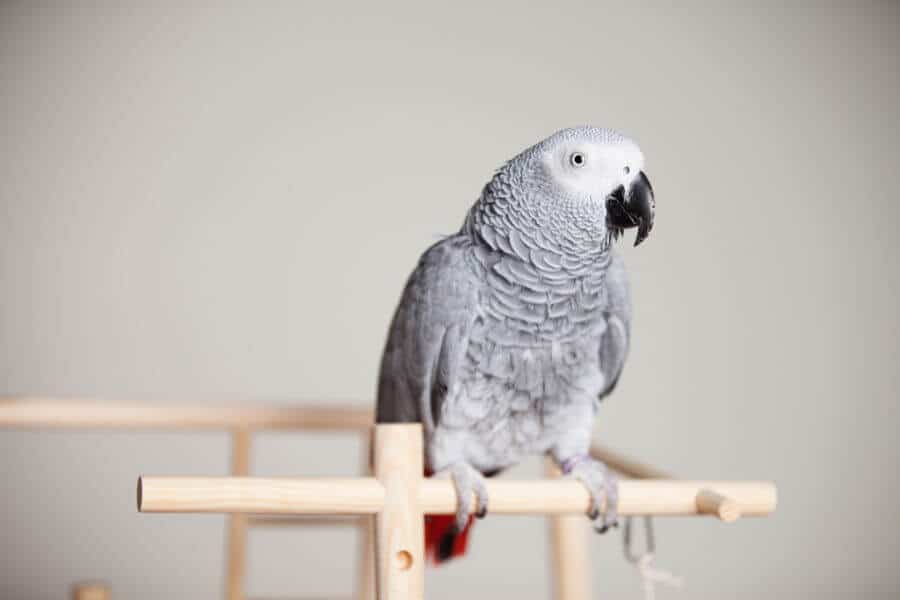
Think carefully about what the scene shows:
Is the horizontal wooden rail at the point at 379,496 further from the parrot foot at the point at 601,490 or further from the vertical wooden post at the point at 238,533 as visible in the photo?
the vertical wooden post at the point at 238,533

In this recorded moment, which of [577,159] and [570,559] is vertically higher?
[577,159]

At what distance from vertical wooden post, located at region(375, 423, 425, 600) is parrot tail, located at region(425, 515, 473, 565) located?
0.48 meters

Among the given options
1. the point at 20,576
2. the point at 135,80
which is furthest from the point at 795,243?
the point at 20,576

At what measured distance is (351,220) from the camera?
2.33 meters

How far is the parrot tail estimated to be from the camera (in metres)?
1.52

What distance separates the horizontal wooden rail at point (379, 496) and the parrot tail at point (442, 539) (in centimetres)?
44

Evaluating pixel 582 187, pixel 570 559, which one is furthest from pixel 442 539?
pixel 582 187

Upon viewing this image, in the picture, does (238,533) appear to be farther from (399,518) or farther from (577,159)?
(577,159)

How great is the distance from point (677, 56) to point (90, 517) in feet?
6.11

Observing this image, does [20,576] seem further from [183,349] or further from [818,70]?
[818,70]

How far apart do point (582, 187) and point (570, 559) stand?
67 centimetres

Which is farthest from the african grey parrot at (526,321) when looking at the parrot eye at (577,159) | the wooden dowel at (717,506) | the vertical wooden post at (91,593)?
the vertical wooden post at (91,593)

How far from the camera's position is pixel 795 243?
2412mm

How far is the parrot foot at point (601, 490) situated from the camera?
1.13 meters
